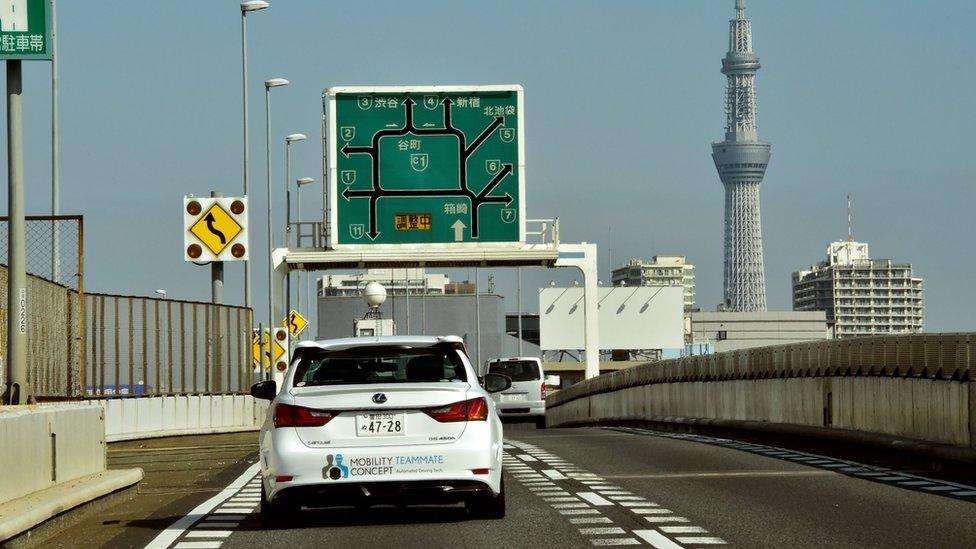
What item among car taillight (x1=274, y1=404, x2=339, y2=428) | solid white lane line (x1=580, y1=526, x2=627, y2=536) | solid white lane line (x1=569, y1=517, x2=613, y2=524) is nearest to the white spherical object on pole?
solid white lane line (x1=569, y1=517, x2=613, y2=524)

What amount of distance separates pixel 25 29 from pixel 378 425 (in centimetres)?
698

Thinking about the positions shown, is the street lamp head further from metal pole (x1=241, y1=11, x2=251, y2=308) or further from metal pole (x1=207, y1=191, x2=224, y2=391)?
metal pole (x1=207, y1=191, x2=224, y2=391)

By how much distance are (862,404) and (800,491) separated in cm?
597

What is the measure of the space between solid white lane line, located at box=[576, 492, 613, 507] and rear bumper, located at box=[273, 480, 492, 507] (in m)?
2.00

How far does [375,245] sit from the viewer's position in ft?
131

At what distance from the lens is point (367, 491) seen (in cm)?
1250

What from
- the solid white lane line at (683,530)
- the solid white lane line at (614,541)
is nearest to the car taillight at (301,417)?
the solid white lane line at (614,541)

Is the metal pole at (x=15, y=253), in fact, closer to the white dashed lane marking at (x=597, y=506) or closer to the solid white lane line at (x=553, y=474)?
the white dashed lane marking at (x=597, y=506)

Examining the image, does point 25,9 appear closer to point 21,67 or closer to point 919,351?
point 21,67

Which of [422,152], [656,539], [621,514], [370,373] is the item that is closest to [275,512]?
[370,373]

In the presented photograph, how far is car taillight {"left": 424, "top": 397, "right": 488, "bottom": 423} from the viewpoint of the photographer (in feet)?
41.7

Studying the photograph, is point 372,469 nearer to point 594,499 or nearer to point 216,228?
point 594,499

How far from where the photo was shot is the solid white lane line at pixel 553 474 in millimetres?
17781

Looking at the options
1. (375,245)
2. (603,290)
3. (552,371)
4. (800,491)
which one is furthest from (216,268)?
(552,371)
